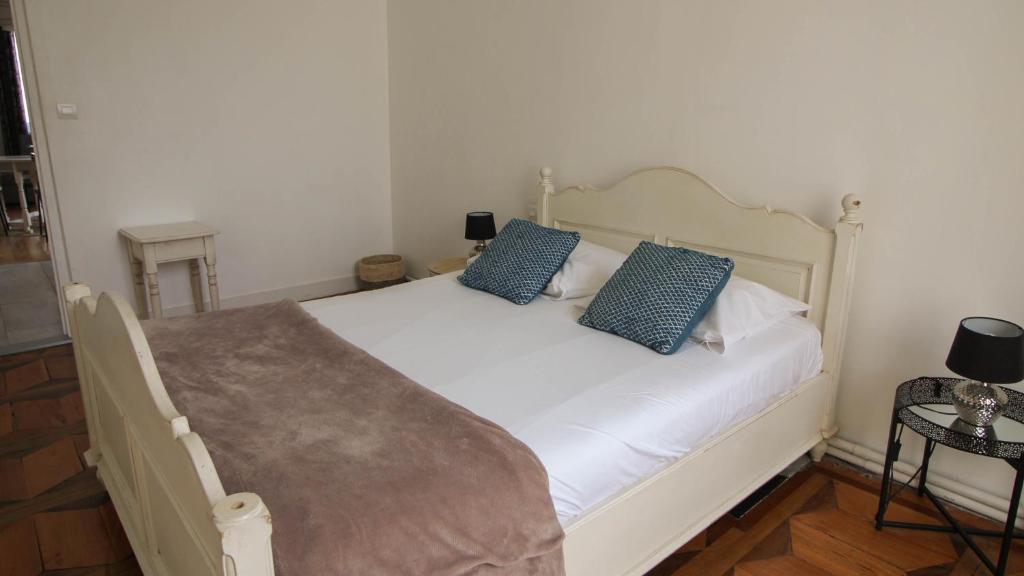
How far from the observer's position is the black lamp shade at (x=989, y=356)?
1775mm

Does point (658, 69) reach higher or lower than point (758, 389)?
higher

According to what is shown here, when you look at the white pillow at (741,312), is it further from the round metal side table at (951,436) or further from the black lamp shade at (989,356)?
the black lamp shade at (989,356)

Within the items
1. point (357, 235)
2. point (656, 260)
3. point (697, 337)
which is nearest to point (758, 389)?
point (697, 337)

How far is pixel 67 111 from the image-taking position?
3.40 metres

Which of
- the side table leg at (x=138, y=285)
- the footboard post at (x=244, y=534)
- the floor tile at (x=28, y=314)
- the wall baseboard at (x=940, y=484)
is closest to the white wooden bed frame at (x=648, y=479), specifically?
the footboard post at (x=244, y=534)

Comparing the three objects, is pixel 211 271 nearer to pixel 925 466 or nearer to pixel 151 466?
pixel 151 466

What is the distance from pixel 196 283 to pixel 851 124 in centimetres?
376

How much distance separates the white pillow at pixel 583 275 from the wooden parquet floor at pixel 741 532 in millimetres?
1065

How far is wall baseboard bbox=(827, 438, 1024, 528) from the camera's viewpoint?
216 cm

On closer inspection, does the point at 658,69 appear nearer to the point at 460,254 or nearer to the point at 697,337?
the point at 697,337

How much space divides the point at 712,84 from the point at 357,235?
9.60ft

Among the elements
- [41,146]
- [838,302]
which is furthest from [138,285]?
[838,302]

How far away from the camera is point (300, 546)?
3.74 ft

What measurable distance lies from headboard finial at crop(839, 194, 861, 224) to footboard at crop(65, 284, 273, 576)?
2128 millimetres
